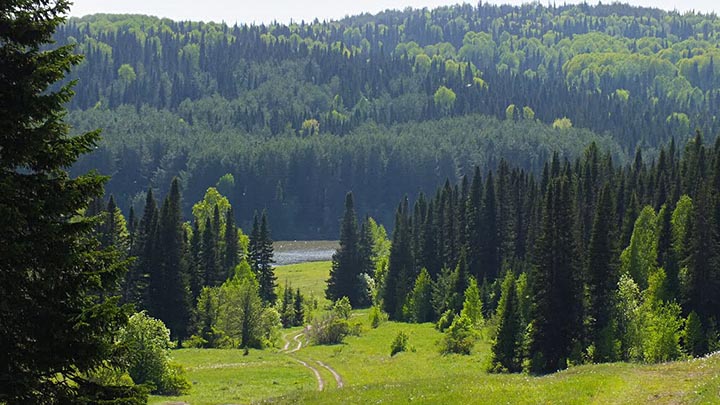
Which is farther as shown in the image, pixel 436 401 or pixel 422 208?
pixel 422 208

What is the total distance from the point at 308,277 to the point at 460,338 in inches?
3215

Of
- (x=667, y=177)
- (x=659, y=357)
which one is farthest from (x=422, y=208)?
(x=659, y=357)

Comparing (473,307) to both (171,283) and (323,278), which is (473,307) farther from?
(323,278)

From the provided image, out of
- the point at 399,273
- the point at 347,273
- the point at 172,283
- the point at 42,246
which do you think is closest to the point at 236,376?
the point at 172,283

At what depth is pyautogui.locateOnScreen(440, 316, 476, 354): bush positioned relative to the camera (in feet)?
290

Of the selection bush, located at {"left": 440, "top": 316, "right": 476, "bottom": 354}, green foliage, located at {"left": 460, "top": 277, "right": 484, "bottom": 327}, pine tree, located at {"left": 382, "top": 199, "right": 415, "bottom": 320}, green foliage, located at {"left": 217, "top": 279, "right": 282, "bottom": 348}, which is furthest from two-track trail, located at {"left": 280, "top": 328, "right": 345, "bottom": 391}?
green foliage, located at {"left": 460, "top": 277, "right": 484, "bottom": 327}

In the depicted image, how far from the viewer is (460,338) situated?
8975 centimetres

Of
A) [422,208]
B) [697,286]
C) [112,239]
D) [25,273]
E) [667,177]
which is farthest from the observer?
[422,208]

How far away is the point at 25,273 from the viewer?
18266 millimetres

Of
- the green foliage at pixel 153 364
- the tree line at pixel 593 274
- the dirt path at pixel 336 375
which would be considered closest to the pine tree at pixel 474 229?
the tree line at pixel 593 274

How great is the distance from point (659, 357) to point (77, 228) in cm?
5679

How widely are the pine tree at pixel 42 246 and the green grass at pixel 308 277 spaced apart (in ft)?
409

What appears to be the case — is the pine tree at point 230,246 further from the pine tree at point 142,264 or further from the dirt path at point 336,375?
the dirt path at point 336,375

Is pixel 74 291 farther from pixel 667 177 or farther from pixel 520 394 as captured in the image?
pixel 667 177
